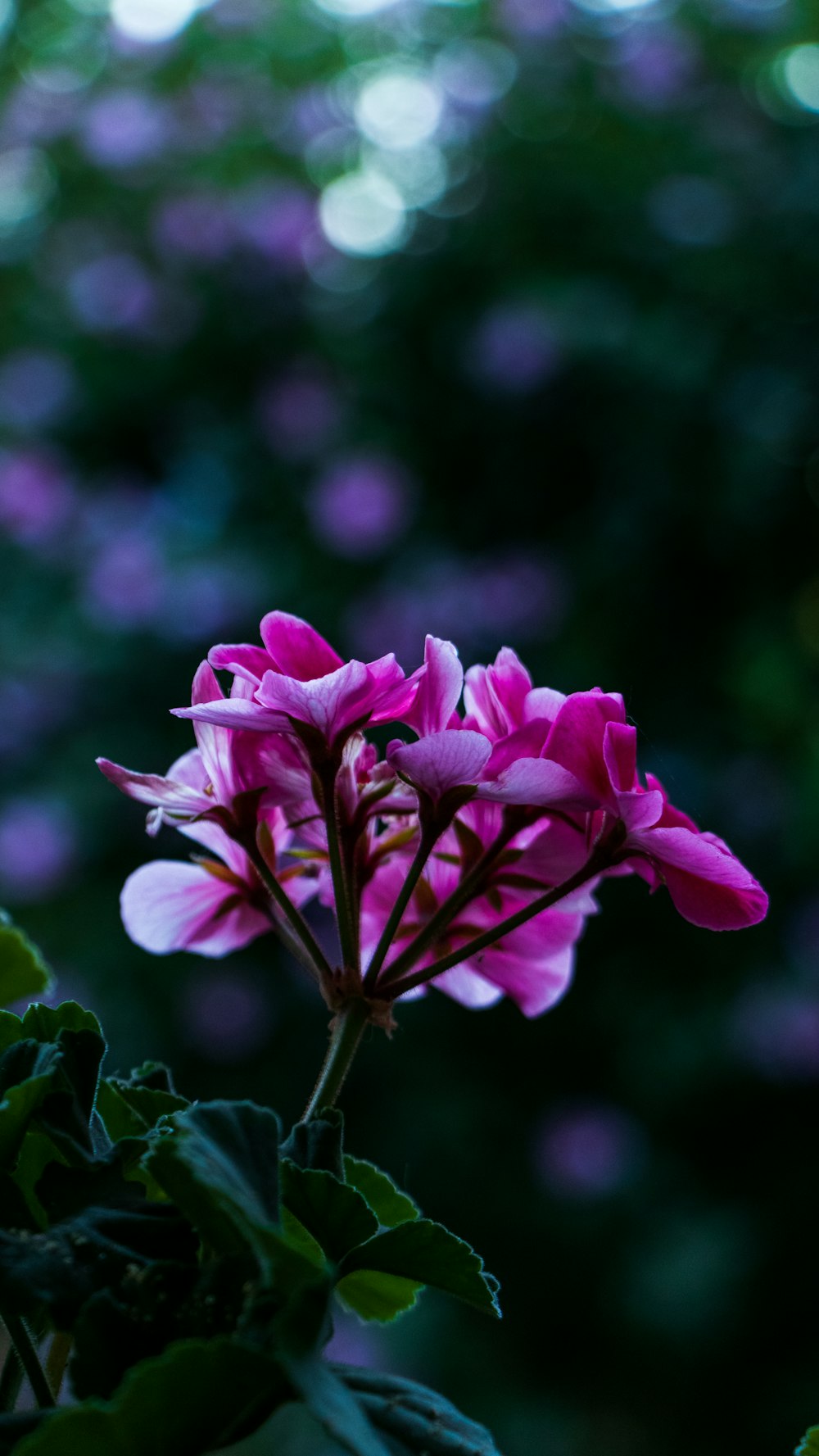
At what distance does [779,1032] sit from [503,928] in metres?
1.45

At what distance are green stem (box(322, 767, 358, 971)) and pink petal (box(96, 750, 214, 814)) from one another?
0.04 metres

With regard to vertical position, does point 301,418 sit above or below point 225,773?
above

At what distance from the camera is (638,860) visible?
36cm

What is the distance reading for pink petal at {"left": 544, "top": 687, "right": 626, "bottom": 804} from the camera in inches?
13.2

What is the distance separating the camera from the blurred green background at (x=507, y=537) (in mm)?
1751

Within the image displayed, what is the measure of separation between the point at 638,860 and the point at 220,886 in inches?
5.1

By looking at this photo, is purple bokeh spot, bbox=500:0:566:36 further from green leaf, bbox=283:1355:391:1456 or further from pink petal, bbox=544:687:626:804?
green leaf, bbox=283:1355:391:1456

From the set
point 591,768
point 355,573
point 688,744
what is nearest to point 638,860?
point 591,768

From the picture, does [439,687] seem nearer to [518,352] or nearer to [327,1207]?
[327,1207]

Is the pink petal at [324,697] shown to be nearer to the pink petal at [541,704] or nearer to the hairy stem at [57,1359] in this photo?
the pink petal at [541,704]


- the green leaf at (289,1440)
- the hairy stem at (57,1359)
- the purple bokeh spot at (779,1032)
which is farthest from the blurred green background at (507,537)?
the hairy stem at (57,1359)

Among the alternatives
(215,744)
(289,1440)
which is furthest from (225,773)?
(289,1440)

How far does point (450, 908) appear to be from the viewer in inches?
14.0

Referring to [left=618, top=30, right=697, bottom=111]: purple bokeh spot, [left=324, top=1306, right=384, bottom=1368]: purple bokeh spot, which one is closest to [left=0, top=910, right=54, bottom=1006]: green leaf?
[left=324, top=1306, right=384, bottom=1368]: purple bokeh spot
